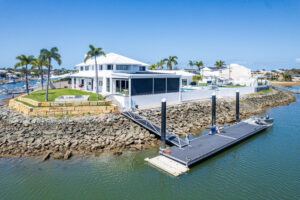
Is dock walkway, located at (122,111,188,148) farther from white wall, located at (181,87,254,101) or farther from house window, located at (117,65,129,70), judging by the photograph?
white wall, located at (181,87,254,101)

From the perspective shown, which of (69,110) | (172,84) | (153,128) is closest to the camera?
(153,128)

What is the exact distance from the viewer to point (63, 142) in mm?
17109

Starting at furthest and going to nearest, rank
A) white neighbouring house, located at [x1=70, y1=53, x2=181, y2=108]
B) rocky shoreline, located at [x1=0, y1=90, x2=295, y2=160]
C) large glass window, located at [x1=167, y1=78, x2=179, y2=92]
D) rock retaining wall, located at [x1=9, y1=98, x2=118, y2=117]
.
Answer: large glass window, located at [x1=167, y1=78, x2=179, y2=92], white neighbouring house, located at [x1=70, y1=53, x2=181, y2=108], rock retaining wall, located at [x1=9, y1=98, x2=118, y2=117], rocky shoreline, located at [x1=0, y1=90, x2=295, y2=160]

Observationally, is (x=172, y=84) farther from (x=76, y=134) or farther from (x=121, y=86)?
(x=76, y=134)

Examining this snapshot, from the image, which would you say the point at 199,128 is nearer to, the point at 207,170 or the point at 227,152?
the point at 227,152

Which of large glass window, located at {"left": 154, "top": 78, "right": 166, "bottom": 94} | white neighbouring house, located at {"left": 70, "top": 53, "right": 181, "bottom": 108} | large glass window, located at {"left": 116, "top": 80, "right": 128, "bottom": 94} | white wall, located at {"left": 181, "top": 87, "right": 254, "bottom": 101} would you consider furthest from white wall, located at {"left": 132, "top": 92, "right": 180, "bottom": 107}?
white wall, located at {"left": 181, "top": 87, "right": 254, "bottom": 101}

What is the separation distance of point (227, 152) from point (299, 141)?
819 centimetres

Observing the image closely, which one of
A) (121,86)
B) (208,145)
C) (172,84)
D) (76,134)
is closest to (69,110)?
(76,134)

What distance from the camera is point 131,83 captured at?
2372 centimetres

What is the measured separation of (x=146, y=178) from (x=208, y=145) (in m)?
6.10

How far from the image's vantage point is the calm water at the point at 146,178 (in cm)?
1180

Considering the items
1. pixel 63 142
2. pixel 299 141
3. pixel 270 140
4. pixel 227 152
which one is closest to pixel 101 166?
pixel 63 142

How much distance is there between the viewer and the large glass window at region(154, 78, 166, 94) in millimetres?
26036

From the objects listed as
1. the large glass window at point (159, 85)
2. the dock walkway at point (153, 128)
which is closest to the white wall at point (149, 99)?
the large glass window at point (159, 85)
